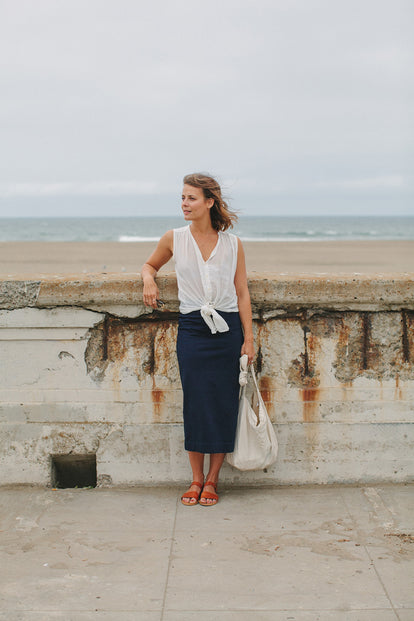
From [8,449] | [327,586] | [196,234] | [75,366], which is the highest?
[196,234]

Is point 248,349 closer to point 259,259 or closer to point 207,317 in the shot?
point 207,317

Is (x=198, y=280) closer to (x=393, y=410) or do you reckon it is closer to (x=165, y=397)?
(x=165, y=397)

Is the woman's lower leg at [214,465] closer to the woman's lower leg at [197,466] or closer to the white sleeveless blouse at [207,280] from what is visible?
the woman's lower leg at [197,466]

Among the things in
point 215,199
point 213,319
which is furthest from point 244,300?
point 215,199

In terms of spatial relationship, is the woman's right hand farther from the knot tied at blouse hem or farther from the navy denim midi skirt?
the knot tied at blouse hem

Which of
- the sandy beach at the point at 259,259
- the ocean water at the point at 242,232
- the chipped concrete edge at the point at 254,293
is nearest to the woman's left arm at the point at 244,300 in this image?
the chipped concrete edge at the point at 254,293

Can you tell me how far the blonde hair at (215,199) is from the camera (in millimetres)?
3404

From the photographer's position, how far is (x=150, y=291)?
11.1 ft

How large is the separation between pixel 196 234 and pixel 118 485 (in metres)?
1.55

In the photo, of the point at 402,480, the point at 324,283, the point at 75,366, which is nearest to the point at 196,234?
the point at 324,283

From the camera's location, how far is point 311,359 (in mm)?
3580

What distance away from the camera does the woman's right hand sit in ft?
11.1

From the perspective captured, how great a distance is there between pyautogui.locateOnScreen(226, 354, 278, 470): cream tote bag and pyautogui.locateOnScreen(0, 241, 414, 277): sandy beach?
14.9 metres

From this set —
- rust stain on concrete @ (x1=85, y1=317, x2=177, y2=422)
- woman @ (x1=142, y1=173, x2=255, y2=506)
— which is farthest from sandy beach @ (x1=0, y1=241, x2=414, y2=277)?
woman @ (x1=142, y1=173, x2=255, y2=506)
